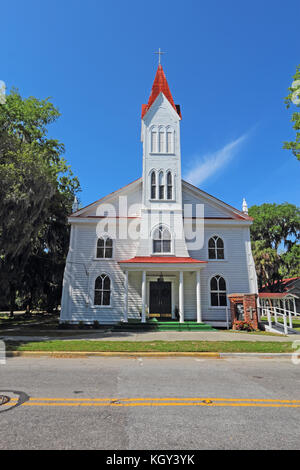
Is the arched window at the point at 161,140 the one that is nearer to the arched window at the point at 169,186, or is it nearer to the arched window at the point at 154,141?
the arched window at the point at 154,141

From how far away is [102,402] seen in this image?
4586mm

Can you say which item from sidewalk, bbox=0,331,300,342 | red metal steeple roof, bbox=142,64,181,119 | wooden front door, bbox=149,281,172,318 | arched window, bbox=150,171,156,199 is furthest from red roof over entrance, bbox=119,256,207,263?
red metal steeple roof, bbox=142,64,181,119

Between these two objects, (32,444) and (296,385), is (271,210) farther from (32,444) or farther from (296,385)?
(32,444)

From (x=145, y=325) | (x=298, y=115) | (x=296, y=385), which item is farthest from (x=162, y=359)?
(x=298, y=115)

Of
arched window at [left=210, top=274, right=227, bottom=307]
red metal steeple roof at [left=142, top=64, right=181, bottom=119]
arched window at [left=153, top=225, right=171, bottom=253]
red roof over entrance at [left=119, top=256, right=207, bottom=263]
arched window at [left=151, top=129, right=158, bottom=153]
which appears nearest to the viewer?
red roof over entrance at [left=119, top=256, right=207, bottom=263]

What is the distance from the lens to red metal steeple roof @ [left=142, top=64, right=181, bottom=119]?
22.1m

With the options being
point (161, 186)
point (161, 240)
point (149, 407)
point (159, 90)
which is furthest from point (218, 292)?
point (159, 90)

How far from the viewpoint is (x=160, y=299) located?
60.6 feet

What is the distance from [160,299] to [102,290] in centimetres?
400

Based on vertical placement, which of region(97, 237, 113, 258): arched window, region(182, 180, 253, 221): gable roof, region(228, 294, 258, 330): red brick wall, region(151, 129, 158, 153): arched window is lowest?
region(228, 294, 258, 330): red brick wall

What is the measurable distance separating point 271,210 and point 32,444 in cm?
4887

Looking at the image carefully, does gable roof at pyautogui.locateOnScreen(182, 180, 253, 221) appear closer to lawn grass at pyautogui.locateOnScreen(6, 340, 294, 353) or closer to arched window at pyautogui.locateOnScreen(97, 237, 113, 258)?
arched window at pyautogui.locateOnScreen(97, 237, 113, 258)

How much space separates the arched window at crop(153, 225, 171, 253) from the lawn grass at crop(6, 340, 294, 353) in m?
8.71

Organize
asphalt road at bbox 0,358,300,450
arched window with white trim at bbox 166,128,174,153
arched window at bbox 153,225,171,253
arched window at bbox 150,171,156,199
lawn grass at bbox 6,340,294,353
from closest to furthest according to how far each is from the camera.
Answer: asphalt road at bbox 0,358,300,450, lawn grass at bbox 6,340,294,353, arched window at bbox 153,225,171,253, arched window at bbox 150,171,156,199, arched window with white trim at bbox 166,128,174,153
